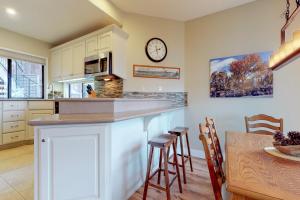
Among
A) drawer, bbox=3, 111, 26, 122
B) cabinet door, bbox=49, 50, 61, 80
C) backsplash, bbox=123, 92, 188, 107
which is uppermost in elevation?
cabinet door, bbox=49, 50, 61, 80

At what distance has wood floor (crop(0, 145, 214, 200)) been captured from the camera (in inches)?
74.3

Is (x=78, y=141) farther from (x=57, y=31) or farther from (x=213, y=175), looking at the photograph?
(x=57, y=31)

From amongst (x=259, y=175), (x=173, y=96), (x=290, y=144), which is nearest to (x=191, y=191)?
(x=290, y=144)

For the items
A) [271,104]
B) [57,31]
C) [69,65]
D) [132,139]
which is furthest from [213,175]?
[57,31]

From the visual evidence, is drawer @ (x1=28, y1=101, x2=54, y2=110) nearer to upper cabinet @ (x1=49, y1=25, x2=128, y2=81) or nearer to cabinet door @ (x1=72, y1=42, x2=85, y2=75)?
upper cabinet @ (x1=49, y1=25, x2=128, y2=81)

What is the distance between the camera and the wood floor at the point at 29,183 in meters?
1.89

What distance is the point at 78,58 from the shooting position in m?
3.80

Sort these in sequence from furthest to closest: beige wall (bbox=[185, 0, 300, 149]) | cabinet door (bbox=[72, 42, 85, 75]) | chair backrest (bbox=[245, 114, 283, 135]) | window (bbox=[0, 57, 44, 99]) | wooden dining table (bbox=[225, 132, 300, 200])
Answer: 1. window (bbox=[0, 57, 44, 99])
2. cabinet door (bbox=[72, 42, 85, 75])
3. beige wall (bbox=[185, 0, 300, 149])
4. chair backrest (bbox=[245, 114, 283, 135])
5. wooden dining table (bbox=[225, 132, 300, 200])

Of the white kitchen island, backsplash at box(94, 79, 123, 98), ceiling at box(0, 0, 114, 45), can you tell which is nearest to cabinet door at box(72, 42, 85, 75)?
ceiling at box(0, 0, 114, 45)

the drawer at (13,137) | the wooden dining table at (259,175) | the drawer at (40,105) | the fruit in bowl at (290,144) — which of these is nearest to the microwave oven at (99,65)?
the drawer at (40,105)

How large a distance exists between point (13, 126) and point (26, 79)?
1270 millimetres

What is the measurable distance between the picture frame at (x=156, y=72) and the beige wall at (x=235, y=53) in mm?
250

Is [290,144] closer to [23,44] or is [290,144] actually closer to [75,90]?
[75,90]

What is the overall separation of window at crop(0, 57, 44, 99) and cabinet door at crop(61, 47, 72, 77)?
83 cm
